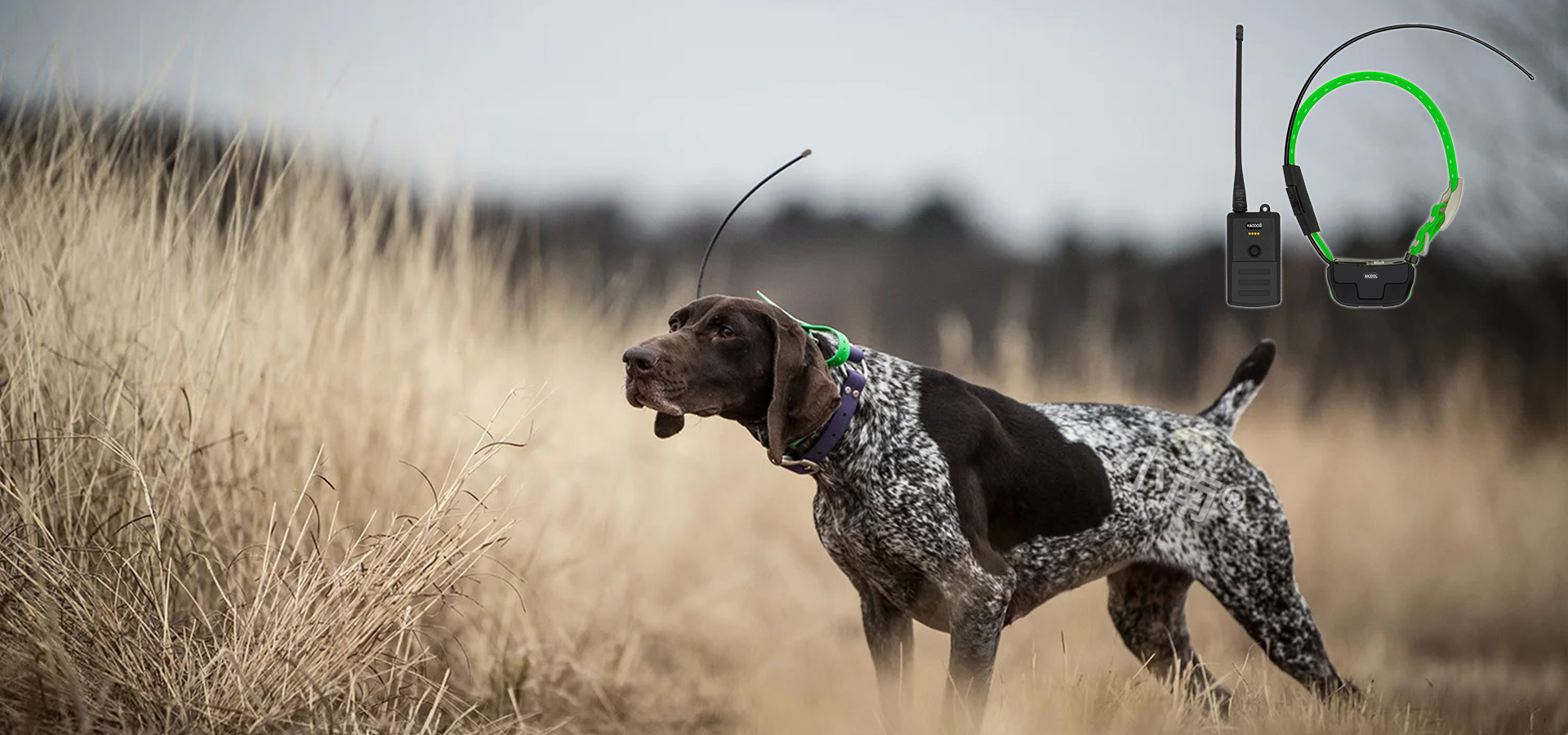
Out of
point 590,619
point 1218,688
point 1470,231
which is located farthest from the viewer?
point 1470,231

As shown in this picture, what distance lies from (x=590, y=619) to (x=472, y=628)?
59 centimetres

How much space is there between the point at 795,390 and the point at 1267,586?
186 centimetres

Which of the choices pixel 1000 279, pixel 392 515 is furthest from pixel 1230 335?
pixel 392 515

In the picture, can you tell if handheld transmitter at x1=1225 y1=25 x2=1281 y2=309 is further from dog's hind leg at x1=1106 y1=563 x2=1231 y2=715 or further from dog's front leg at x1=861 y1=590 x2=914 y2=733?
dog's front leg at x1=861 y1=590 x2=914 y2=733

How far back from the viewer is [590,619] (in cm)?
500

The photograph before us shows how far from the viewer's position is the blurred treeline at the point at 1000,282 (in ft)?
15.8

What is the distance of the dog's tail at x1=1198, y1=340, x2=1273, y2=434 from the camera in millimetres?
4410

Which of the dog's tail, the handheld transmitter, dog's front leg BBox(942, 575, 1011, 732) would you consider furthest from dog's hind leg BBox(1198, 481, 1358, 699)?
dog's front leg BBox(942, 575, 1011, 732)

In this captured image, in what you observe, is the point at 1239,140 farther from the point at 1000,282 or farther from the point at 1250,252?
the point at 1000,282

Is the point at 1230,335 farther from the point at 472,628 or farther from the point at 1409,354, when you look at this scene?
A: the point at 472,628

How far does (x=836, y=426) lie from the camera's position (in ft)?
11.4

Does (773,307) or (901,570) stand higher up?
(773,307)

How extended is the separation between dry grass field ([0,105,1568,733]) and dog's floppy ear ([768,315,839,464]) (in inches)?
30.3

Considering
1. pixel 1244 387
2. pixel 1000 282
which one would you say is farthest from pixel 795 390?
pixel 1000 282
